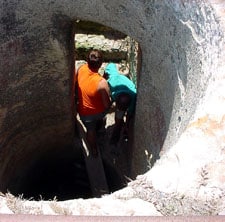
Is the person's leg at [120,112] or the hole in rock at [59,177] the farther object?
the hole in rock at [59,177]

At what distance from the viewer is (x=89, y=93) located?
5062mm

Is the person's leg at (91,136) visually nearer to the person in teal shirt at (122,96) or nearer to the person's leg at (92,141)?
the person's leg at (92,141)

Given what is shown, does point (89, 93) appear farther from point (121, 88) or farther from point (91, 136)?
point (91, 136)

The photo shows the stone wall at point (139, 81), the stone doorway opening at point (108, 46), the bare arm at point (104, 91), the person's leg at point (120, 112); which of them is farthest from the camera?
the stone doorway opening at point (108, 46)

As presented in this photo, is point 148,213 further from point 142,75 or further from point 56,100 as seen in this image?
point 56,100

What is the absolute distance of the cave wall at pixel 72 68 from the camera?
3.33 m

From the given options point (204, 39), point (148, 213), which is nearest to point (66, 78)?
point (204, 39)

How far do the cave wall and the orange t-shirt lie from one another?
0.19m

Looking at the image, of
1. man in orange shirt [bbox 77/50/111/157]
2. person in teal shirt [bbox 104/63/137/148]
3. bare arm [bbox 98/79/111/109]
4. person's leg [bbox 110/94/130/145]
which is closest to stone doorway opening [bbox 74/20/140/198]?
person's leg [bbox 110/94/130/145]

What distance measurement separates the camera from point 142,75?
468cm

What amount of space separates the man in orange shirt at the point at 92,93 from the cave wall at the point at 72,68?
0.73 feet

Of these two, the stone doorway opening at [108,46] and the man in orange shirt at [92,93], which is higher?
the stone doorway opening at [108,46]

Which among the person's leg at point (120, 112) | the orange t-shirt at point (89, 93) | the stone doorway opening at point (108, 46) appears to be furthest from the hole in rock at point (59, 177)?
the orange t-shirt at point (89, 93)

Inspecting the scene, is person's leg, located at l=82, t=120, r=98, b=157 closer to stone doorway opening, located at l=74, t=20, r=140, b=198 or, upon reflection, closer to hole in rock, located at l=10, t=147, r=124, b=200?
hole in rock, located at l=10, t=147, r=124, b=200
